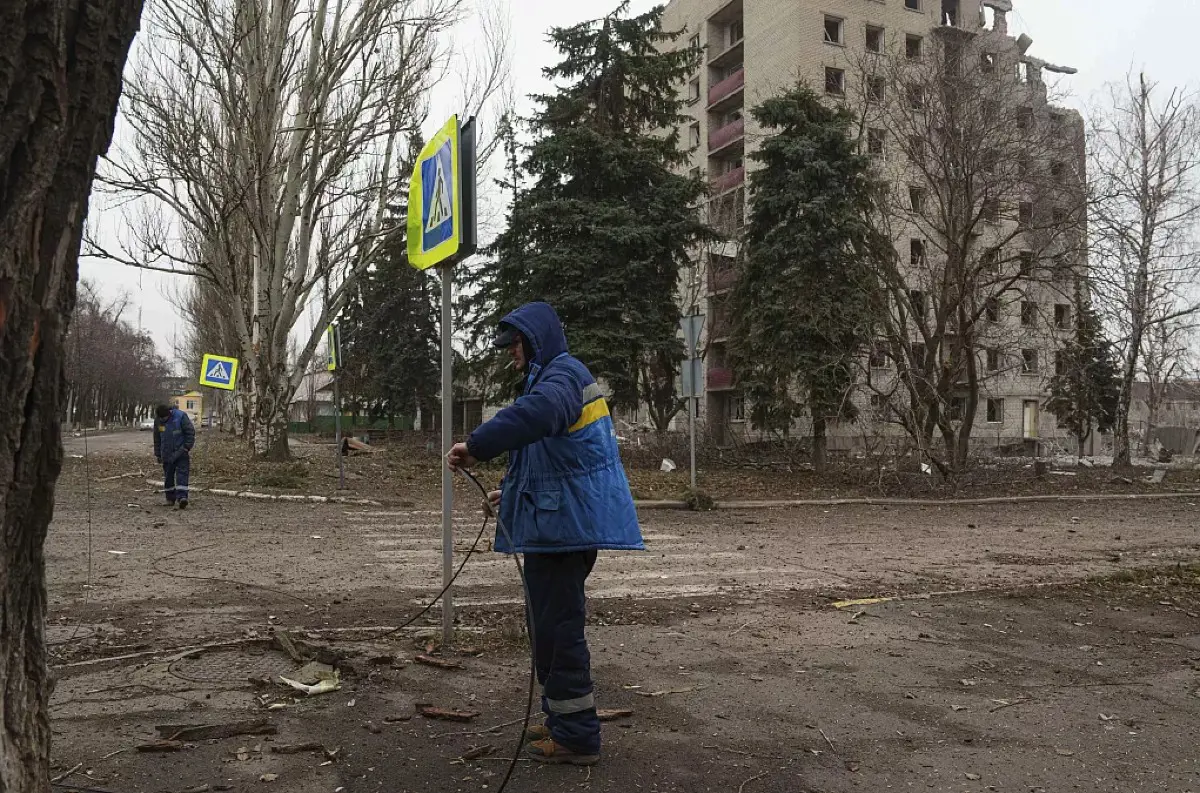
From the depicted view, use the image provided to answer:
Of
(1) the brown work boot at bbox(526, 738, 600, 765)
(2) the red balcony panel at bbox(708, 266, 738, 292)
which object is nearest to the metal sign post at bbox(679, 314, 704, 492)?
(1) the brown work boot at bbox(526, 738, 600, 765)

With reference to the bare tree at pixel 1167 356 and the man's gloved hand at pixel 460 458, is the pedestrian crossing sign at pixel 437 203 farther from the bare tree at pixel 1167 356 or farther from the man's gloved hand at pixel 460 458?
the bare tree at pixel 1167 356

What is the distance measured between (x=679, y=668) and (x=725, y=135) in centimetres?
4388

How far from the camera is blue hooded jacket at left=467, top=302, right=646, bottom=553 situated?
359 centimetres

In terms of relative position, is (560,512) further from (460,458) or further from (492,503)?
(492,503)

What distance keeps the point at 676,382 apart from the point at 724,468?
825 cm

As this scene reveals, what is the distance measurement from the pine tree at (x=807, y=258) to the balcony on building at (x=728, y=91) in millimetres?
22806

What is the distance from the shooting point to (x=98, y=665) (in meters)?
4.78

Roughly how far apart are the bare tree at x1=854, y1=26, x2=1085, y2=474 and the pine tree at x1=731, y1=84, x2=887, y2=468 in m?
1.84

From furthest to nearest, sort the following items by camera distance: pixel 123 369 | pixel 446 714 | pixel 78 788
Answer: pixel 123 369
pixel 446 714
pixel 78 788

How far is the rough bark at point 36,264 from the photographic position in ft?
7.20

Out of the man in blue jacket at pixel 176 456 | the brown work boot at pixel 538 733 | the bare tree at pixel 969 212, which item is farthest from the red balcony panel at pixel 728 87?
the brown work boot at pixel 538 733

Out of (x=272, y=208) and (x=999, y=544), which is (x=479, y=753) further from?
(x=272, y=208)

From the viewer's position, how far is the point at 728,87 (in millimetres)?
46812

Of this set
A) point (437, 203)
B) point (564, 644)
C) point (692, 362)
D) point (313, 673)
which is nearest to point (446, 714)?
point (564, 644)
